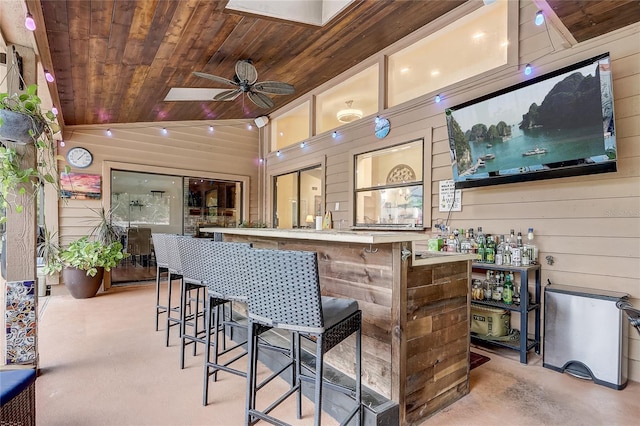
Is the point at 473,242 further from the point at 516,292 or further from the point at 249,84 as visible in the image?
the point at 249,84

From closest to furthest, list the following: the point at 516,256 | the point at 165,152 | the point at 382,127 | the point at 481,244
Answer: the point at 516,256 → the point at 481,244 → the point at 382,127 → the point at 165,152

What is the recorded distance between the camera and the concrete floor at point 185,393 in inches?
80.3

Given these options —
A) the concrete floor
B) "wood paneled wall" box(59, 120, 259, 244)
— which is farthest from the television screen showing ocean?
"wood paneled wall" box(59, 120, 259, 244)

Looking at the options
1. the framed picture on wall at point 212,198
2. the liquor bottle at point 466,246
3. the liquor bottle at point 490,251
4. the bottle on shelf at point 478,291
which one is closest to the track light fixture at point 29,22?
the liquor bottle at point 466,246

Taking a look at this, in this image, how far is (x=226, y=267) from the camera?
6.87ft

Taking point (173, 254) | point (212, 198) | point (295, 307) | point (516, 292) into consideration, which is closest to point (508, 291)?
point (516, 292)

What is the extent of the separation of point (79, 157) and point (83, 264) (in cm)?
184

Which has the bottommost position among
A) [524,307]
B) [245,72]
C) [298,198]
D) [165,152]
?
[524,307]

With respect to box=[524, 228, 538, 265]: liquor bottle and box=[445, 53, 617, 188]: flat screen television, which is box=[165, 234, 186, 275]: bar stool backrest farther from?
box=[524, 228, 538, 265]: liquor bottle

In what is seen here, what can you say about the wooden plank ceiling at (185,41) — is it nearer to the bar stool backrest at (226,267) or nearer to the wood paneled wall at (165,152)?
the wood paneled wall at (165,152)

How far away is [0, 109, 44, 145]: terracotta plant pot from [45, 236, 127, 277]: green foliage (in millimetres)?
3006

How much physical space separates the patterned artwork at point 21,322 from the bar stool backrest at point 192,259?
1079mm

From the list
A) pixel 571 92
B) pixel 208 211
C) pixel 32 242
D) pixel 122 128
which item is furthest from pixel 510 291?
pixel 122 128

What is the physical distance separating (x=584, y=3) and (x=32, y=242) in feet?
15.6
